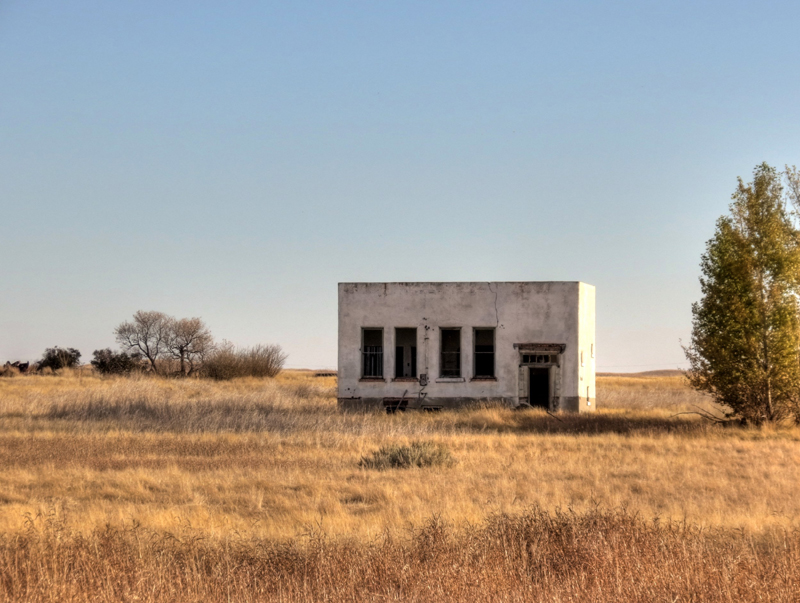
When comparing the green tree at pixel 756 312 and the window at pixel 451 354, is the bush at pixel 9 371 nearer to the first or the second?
the window at pixel 451 354

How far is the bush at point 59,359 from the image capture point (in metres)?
61.3

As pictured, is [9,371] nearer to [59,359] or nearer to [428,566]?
[59,359]

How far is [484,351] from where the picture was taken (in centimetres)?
3016

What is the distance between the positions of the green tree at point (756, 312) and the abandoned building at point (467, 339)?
17.1 ft

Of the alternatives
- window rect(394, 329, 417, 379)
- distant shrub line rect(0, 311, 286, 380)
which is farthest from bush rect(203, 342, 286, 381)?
window rect(394, 329, 417, 379)

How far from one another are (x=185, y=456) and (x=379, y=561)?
11344 mm

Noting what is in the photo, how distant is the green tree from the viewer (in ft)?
78.4

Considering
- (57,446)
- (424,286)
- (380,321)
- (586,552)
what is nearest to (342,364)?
(380,321)

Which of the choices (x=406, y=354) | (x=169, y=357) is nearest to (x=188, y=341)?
(x=169, y=357)

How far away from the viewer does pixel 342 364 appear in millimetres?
29516

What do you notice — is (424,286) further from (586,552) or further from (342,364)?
(586,552)

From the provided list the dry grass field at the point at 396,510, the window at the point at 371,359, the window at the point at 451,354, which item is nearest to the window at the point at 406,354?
the window at the point at 451,354

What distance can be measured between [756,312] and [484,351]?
9717mm

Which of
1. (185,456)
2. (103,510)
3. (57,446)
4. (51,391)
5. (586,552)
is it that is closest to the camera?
(586,552)
